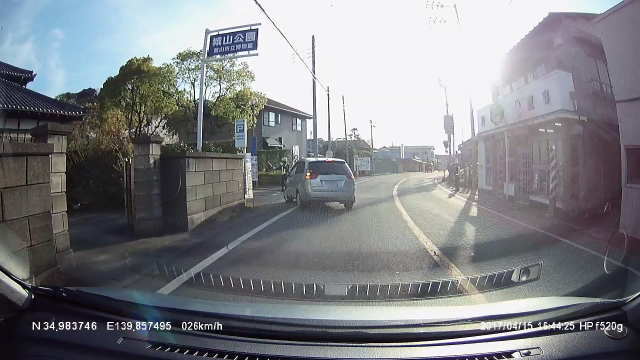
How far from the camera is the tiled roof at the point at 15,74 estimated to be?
370cm

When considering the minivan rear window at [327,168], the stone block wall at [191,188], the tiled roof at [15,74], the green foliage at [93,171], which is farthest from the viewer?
the minivan rear window at [327,168]

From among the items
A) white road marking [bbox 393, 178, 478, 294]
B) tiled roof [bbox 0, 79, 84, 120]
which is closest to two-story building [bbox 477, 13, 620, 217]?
white road marking [bbox 393, 178, 478, 294]

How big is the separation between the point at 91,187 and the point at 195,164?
15.2ft

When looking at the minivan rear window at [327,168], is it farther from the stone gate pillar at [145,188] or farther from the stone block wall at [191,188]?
the stone gate pillar at [145,188]

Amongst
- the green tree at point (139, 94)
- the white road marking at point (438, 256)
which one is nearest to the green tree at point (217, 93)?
the green tree at point (139, 94)

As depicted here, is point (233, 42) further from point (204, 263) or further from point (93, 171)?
point (204, 263)

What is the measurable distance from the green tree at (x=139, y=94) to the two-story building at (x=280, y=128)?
12429mm

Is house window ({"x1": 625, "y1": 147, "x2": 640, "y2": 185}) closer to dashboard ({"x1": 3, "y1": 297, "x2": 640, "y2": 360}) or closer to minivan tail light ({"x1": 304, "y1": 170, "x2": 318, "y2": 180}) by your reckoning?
dashboard ({"x1": 3, "y1": 297, "x2": 640, "y2": 360})

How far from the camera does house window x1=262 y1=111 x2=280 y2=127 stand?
40219mm

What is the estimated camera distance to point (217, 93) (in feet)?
90.9

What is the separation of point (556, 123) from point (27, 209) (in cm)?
1241

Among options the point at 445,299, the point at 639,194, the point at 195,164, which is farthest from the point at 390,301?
the point at 195,164

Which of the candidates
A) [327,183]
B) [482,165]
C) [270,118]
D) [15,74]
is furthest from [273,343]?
[270,118]

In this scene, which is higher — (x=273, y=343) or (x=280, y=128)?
(x=280, y=128)
